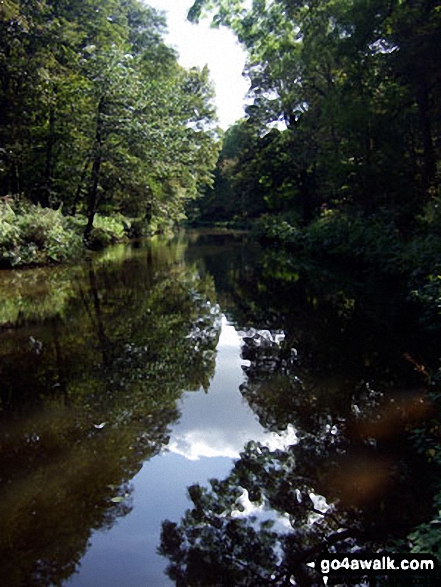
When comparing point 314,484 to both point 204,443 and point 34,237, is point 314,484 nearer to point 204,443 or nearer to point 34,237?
point 204,443

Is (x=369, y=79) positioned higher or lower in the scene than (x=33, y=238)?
higher

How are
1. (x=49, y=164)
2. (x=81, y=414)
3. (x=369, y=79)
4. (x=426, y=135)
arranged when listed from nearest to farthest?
(x=81, y=414) → (x=426, y=135) → (x=369, y=79) → (x=49, y=164)

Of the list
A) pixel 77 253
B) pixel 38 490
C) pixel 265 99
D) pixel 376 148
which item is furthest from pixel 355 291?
pixel 265 99

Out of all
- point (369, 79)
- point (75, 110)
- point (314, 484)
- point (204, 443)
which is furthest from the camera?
point (75, 110)

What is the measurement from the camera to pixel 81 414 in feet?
14.9

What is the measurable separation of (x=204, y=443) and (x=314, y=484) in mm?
1195

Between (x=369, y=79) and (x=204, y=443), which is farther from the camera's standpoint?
(x=369, y=79)

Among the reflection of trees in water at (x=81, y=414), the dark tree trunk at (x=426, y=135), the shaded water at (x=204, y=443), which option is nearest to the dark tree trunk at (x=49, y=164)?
the reflection of trees in water at (x=81, y=414)

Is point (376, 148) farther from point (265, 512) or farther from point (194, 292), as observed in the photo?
point (265, 512)

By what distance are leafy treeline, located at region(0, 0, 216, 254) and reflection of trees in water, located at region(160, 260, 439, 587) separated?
618 inches

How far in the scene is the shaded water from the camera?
276 cm

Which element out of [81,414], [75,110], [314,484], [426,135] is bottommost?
[314,484]

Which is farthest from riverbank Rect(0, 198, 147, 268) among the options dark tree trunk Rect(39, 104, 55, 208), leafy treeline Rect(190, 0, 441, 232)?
leafy treeline Rect(190, 0, 441, 232)

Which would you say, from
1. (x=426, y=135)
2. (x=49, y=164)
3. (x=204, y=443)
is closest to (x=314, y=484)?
(x=204, y=443)
